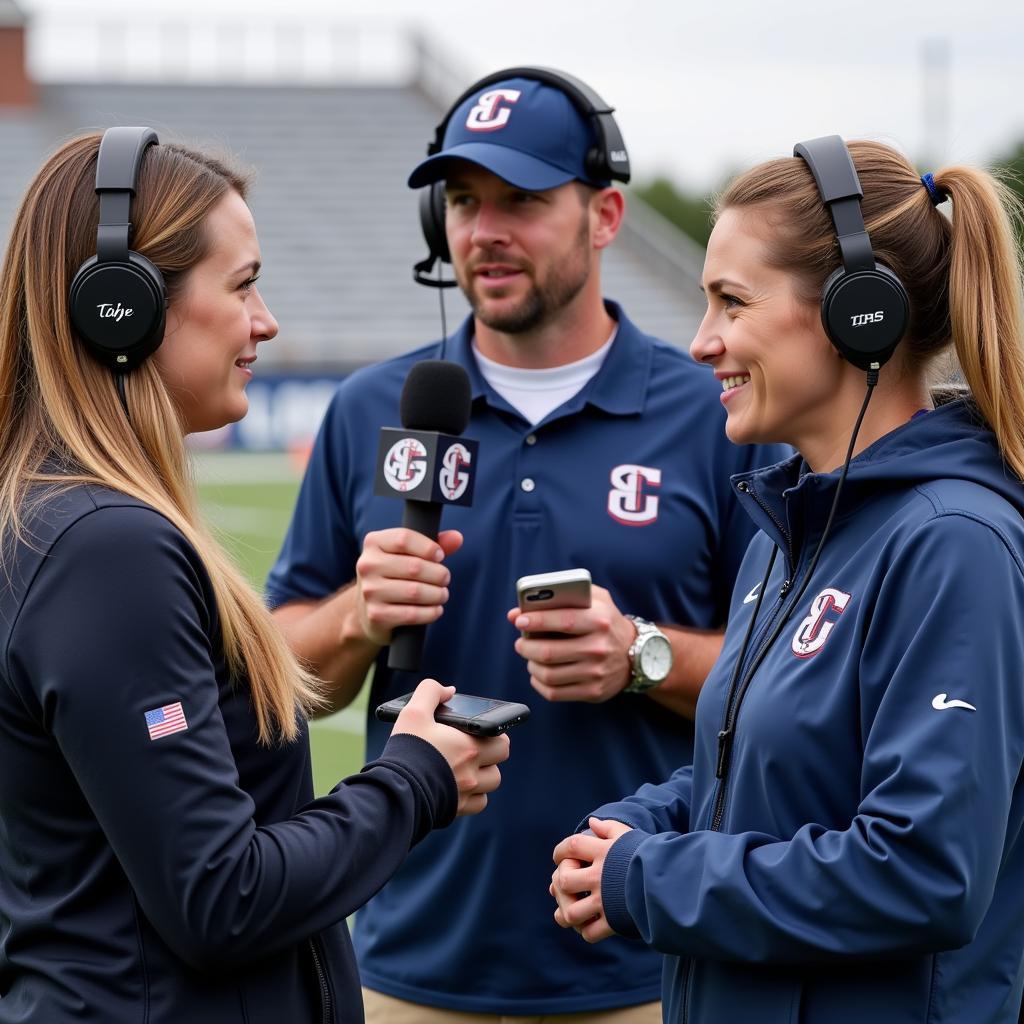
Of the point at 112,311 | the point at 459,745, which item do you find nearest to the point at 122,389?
the point at 112,311

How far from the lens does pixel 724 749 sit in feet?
7.11

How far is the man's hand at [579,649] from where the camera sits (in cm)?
274

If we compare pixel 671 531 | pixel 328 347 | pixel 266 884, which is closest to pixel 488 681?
pixel 671 531

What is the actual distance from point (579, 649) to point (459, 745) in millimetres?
611

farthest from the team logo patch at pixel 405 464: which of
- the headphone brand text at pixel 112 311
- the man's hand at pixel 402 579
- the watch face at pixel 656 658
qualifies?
the headphone brand text at pixel 112 311

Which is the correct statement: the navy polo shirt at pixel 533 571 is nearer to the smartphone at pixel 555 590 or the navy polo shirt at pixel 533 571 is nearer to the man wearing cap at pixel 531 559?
the man wearing cap at pixel 531 559

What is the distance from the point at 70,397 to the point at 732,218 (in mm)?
1069

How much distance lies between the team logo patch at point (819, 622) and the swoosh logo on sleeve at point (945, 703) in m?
0.22

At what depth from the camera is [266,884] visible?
185 centimetres

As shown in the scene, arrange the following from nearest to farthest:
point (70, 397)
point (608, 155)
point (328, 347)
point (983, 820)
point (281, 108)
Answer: point (983, 820), point (70, 397), point (608, 155), point (328, 347), point (281, 108)

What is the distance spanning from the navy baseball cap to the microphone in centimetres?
54

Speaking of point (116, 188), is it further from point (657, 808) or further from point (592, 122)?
point (592, 122)

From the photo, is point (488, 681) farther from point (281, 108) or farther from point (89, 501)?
point (281, 108)

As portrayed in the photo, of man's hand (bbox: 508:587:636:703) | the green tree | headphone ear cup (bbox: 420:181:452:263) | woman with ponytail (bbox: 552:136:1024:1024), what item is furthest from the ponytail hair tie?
the green tree
